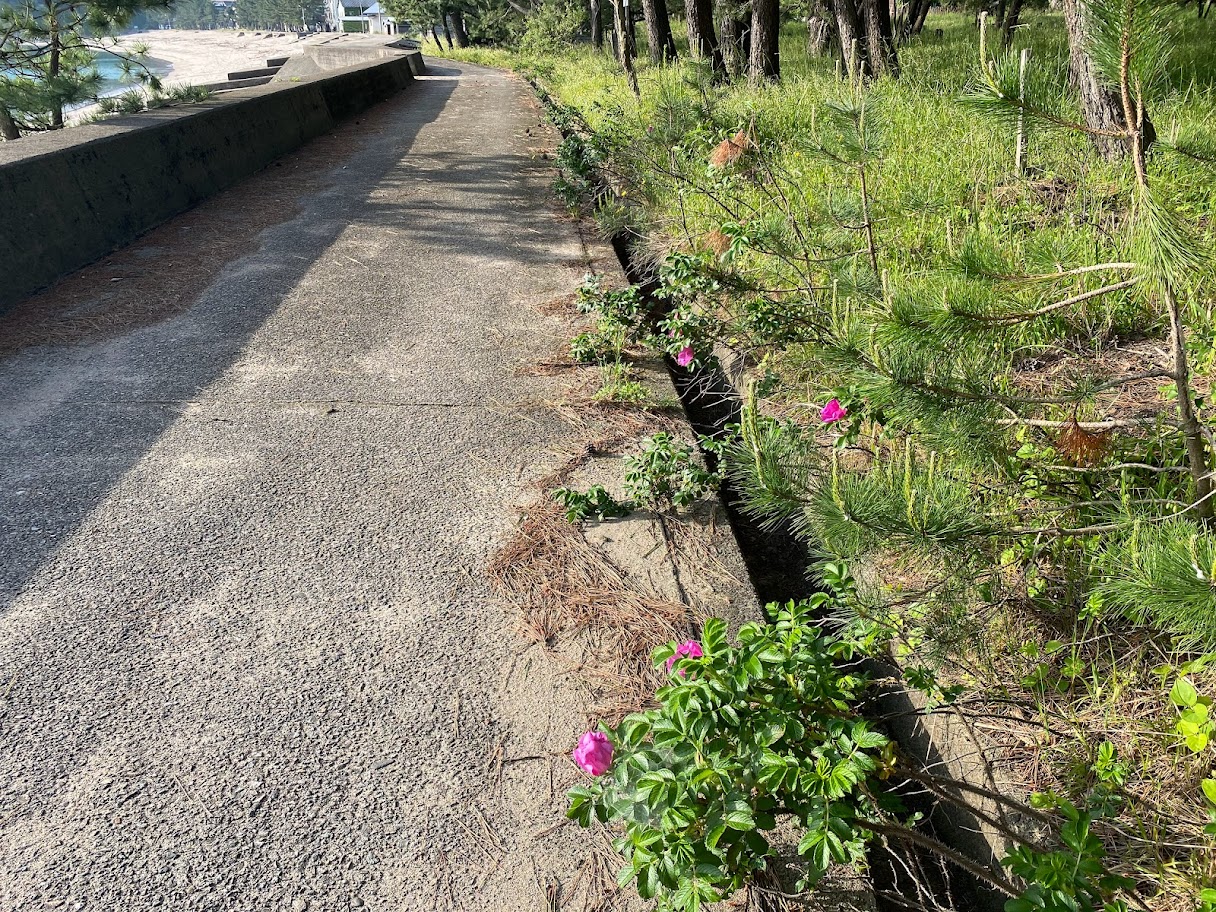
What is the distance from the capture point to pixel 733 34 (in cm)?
1380

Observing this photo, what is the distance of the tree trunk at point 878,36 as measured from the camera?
10.0m

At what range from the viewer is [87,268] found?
569cm

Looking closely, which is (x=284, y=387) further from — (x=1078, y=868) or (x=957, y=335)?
(x=1078, y=868)

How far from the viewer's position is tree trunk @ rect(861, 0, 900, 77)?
32.9 ft

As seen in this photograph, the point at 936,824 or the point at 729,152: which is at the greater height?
the point at 729,152

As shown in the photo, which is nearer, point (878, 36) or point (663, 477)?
point (663, 477)

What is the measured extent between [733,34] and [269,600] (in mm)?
13544

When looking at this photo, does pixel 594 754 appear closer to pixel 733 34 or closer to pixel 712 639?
pixel 712 639

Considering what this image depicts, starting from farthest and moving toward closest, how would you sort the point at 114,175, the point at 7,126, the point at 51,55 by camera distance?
the point at 51,55, the point at 7,126, the point at 114,175

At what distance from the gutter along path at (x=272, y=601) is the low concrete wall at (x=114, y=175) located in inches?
11.1

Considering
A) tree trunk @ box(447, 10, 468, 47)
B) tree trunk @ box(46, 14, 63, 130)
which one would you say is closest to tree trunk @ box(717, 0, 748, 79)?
tree trunk @ box(46, 14, 63, 130)

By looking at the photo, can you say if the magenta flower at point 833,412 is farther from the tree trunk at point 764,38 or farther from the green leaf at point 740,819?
the tree trunk at point 764,38

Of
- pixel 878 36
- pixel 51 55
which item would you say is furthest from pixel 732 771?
pixel 51 55

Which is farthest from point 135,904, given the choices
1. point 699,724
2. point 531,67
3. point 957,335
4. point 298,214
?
point 531,67
